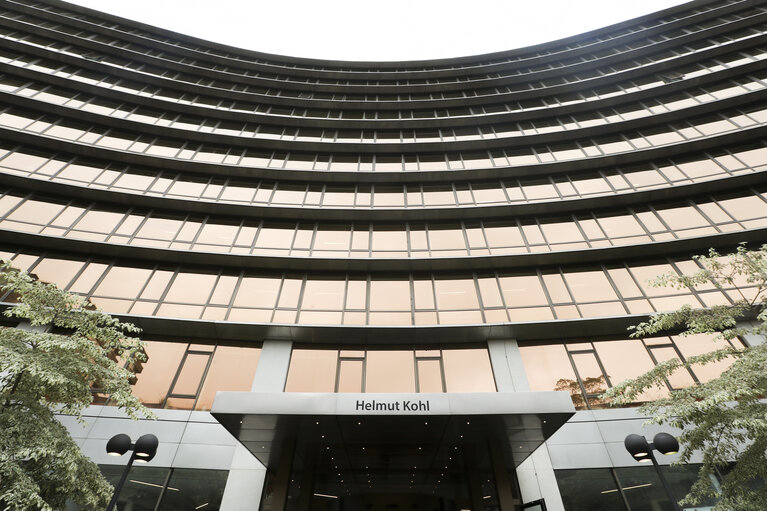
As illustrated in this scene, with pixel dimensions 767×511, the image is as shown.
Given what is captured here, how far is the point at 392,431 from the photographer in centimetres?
1140

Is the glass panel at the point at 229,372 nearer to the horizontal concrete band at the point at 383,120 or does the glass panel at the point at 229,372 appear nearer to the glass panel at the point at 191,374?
the glass panel at the point at 191,374

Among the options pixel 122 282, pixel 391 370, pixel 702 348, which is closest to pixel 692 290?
pixel 702 348

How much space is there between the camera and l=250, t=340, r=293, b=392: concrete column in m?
14.5

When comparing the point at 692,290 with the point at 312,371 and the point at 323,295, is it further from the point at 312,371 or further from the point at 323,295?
the point at 312,371

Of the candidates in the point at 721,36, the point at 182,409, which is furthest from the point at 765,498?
the point at 721,36

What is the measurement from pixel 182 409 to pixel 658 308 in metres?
19.5

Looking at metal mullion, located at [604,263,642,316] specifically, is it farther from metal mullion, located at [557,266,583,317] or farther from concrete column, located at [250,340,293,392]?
concrete column, located at [250,340,293,392]

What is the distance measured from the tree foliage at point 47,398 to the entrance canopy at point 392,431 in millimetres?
2903

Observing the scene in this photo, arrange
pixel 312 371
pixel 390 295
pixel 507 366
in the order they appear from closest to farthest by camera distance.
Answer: pixel 507 366 < pixel 312 371 < pixel 390 295

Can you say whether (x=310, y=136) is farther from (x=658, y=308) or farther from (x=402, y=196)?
(x=658, y=308)

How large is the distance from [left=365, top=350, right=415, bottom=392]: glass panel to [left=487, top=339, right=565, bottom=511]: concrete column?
3457 mm

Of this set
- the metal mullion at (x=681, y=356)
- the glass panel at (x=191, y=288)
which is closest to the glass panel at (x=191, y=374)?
the glass panel at (x=191, y=288)

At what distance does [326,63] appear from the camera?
119 ft

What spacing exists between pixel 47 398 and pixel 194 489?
225 inches
